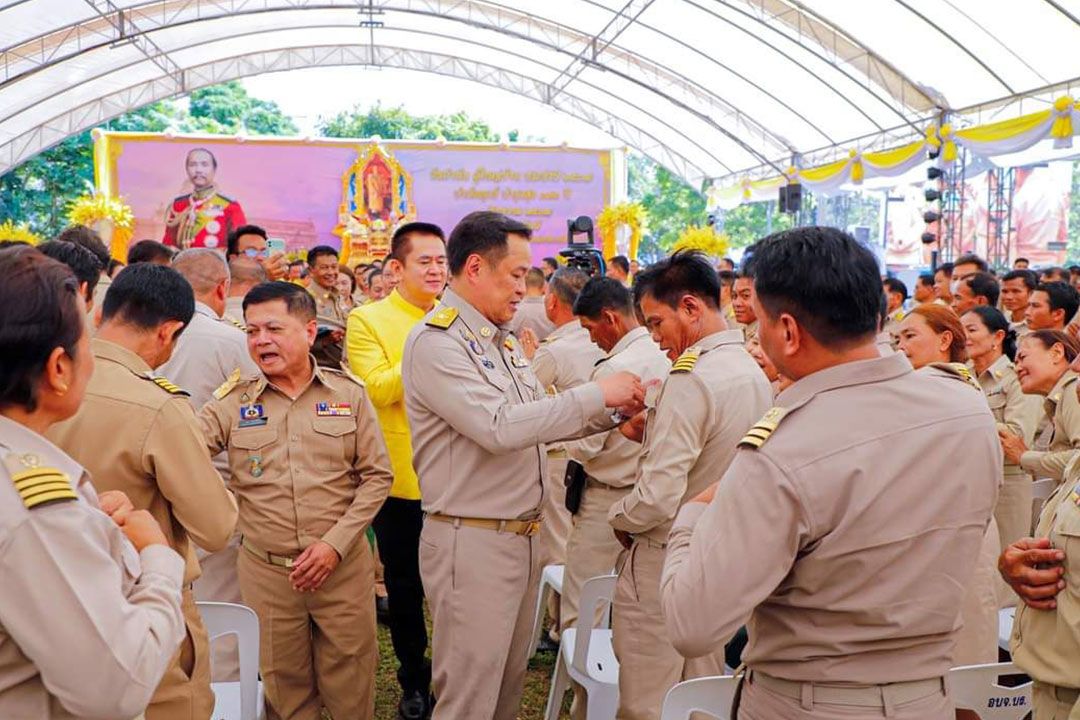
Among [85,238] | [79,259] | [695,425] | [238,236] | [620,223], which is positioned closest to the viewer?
[695,425]

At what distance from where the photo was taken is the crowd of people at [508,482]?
1.38 meters

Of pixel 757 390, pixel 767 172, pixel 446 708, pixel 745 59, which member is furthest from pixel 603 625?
pixel 767 172

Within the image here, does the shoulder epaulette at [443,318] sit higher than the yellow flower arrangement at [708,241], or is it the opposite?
the yellow flower arrangement at [708,241]

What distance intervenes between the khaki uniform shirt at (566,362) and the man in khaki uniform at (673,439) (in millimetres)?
2007

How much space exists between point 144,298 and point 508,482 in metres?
1.09

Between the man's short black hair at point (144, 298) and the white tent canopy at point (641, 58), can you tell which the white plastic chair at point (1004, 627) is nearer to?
the man's short black hair at point (144, 298)

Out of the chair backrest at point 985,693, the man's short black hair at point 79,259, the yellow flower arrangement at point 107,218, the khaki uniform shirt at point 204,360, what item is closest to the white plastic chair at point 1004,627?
the chair backrest at point 985,693

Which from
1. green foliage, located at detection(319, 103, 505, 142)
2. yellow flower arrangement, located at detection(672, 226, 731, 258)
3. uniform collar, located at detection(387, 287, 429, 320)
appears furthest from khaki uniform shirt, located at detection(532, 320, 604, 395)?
green foliage, located at detection(319, 103, 505, 142)

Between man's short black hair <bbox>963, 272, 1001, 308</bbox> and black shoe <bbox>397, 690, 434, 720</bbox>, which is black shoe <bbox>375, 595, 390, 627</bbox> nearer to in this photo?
black shoe <bbox>397, 690, 434, 720</bbox>

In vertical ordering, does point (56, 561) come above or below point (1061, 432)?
above

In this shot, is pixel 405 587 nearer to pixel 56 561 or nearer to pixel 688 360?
pixel 688 360

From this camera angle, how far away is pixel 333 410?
10.2 ft

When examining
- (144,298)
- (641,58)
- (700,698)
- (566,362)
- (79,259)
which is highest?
(641,58)

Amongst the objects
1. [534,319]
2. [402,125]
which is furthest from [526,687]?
[402,125]
